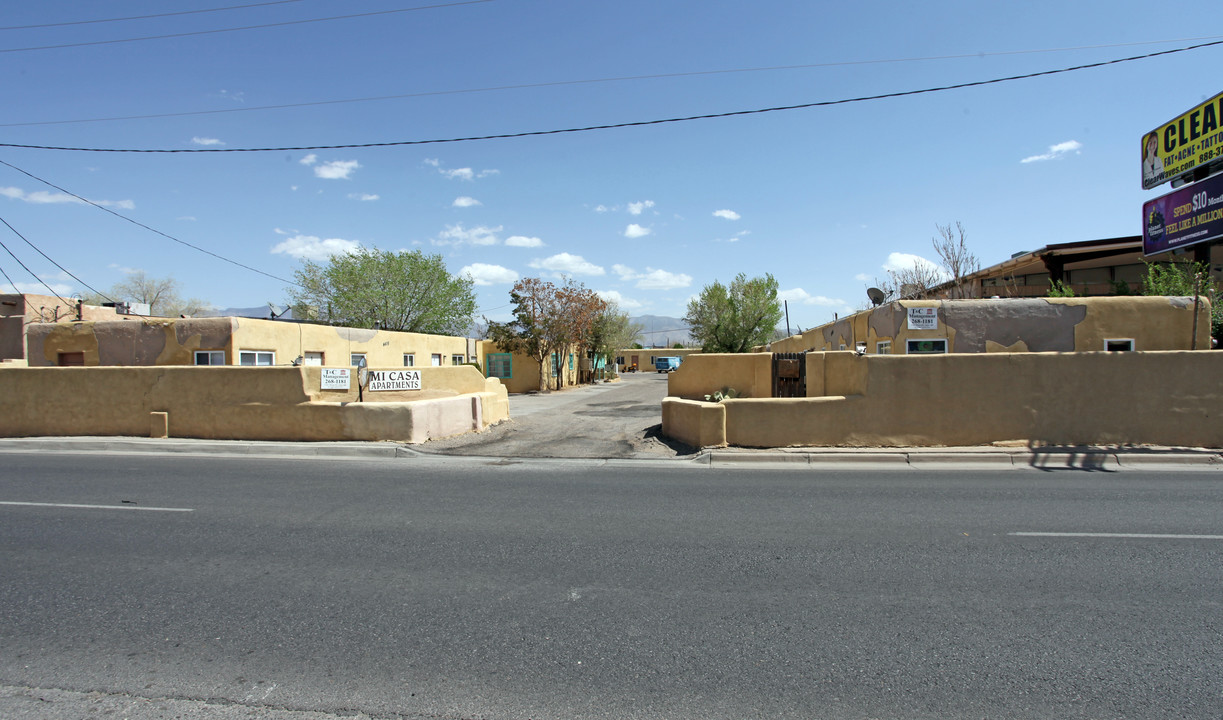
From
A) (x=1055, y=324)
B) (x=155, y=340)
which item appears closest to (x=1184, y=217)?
(x=1055, y=324)

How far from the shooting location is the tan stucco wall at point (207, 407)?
13.1m

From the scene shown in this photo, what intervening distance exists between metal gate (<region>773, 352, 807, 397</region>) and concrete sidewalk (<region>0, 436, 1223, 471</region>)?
6.39 feet

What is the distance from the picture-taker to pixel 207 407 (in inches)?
533

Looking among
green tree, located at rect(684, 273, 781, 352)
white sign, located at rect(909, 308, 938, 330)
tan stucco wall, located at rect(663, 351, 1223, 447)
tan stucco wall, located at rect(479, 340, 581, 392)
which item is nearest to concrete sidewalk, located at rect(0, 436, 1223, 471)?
tan stucco wall, located at rect(663, 351, 1223, 447)

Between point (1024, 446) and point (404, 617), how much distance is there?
446 inches

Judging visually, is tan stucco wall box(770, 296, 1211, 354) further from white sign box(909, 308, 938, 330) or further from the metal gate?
the metal gate

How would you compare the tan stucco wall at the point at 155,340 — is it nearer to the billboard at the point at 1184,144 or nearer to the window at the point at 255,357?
the window at the point at 255,357

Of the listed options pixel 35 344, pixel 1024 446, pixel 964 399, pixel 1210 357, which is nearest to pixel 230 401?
pixel 35 344

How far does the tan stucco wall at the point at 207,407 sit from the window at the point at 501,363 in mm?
21298

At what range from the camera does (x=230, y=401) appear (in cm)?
1349

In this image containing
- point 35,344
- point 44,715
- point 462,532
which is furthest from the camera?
point 35,344

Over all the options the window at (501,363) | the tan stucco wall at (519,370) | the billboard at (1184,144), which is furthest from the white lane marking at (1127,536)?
the window at (501,363)

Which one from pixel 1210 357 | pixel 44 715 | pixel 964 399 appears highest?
pixel 1210 357

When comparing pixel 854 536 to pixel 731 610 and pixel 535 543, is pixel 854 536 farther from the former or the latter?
pixel 535 543
